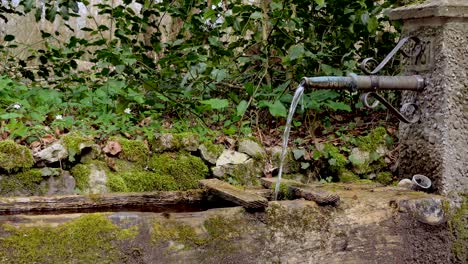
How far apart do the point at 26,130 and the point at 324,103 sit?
186 centimetres

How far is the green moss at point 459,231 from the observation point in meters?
2.22

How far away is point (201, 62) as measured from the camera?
332 centimetres

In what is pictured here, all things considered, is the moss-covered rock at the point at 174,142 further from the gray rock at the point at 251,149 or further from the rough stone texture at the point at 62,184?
the rough stone texture at the point at 62,184

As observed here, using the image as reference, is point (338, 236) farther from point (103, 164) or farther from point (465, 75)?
point (103, 164)

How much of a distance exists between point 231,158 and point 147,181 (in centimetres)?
50

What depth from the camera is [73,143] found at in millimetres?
2740

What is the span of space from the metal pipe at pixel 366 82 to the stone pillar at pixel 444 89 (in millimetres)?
81

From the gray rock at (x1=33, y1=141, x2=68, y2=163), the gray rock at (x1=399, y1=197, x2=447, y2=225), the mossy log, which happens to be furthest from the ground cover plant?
the gray rock at (x1=399, y1=197, x2=447, y2=225)

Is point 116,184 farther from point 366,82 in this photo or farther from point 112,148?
point 366,82

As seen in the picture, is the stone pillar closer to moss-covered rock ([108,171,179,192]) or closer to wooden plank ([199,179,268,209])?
wooden plank ([199,179,268,209])

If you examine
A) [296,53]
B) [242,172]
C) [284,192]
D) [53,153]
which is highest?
[296,53]

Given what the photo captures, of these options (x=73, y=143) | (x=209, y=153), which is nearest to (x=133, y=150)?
(x=73, y=143)

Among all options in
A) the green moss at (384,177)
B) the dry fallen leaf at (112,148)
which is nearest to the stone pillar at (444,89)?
the green moss at (384,177)

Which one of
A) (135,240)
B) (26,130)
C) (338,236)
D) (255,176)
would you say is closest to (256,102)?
(255,176)
